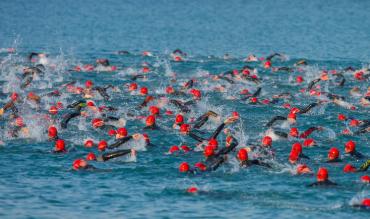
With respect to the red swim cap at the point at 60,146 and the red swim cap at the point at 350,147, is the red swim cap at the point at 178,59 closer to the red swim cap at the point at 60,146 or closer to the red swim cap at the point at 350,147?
the red swim cap at the point at 60,146

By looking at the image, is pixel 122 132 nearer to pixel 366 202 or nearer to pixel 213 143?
pixel 213 143

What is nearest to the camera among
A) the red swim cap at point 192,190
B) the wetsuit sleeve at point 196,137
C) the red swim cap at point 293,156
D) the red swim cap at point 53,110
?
the red swim cap at point 192,190

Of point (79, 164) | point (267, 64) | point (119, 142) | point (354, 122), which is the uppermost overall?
point (267, 64)

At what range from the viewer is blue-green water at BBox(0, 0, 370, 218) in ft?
72.8

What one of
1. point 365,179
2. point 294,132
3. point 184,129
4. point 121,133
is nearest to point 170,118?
point 184,129

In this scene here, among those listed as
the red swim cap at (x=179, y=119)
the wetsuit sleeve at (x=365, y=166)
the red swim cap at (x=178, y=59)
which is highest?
the red swim cap at (x=178, y=59)

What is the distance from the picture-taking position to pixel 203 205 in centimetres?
2212

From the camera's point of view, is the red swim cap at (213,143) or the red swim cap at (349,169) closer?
the red swim cap at (349,169)

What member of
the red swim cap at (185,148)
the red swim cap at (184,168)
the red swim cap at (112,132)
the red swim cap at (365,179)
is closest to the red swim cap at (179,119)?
the red swim cap at (112,132)

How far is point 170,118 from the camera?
109 ft

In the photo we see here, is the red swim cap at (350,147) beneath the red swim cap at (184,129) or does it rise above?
beneath

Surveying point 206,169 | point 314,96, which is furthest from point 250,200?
point 314,96

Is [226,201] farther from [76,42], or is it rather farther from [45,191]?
[76,42]

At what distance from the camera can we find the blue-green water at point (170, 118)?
22.2 metres
